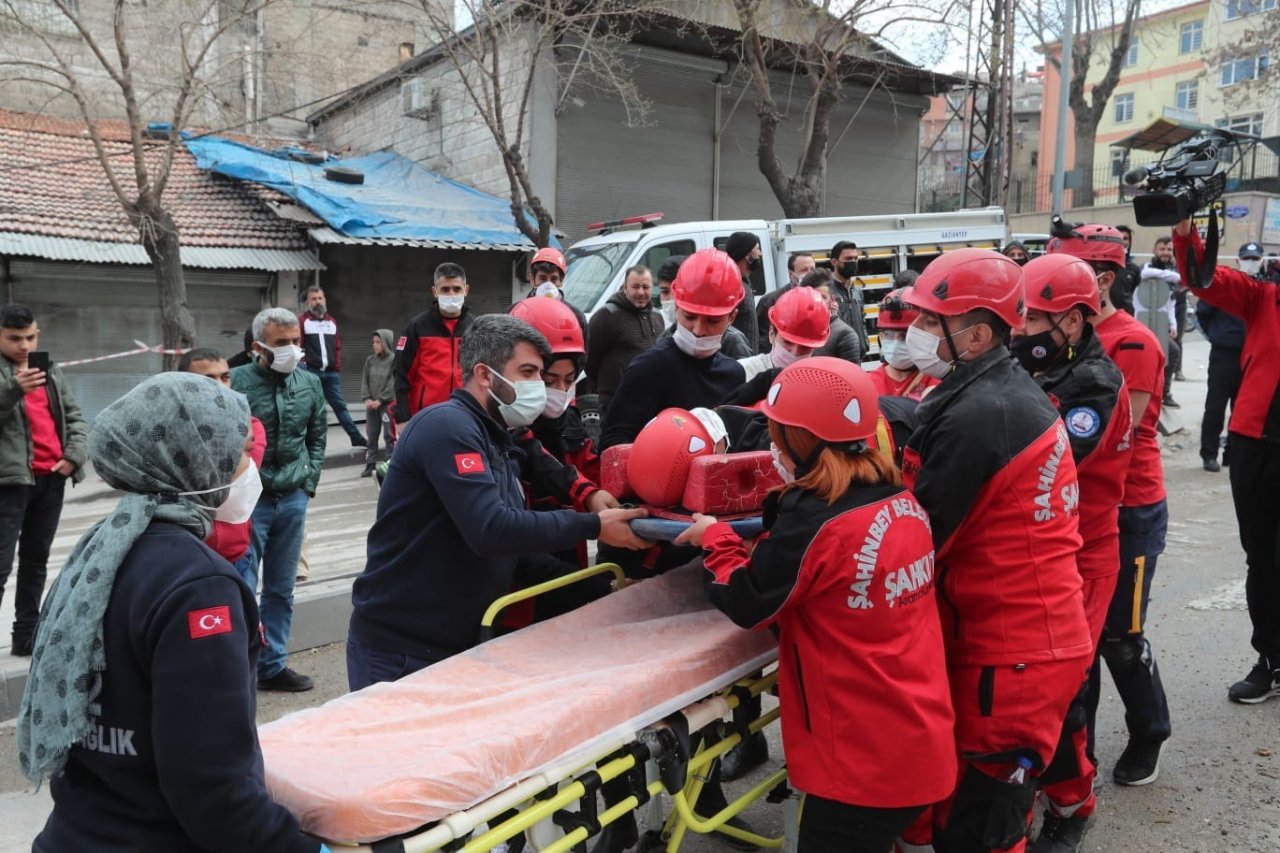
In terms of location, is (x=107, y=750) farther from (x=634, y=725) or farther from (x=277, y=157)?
(x=277, y=157)

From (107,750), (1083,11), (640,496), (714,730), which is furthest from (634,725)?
(1083,11)

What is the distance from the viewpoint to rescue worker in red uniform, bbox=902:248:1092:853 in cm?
271

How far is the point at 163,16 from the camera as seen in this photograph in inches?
632

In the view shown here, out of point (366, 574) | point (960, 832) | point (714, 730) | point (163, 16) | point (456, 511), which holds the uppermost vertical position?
point (163, 16)

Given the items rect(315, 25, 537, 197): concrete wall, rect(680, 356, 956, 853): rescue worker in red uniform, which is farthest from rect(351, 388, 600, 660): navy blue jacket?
rect(315, 25, 537, 197): concrete wall

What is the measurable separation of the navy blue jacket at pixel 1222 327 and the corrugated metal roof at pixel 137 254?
11434 millimetres

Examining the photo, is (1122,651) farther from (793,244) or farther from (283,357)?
(793,244)

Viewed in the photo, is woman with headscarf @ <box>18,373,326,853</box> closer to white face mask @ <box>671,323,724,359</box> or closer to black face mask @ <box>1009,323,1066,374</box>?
white face mask @ <box>671,323,724,359</box>

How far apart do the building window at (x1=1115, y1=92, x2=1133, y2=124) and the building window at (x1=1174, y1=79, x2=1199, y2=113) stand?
2935 millimetres

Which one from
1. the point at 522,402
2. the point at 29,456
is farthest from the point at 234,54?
the point at 522,402

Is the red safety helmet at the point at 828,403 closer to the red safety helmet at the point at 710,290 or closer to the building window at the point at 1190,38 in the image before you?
the red safety helmet at the point at 710,290

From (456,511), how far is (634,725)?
816 mm

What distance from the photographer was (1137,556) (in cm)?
397

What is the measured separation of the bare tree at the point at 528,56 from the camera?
13570 mm
